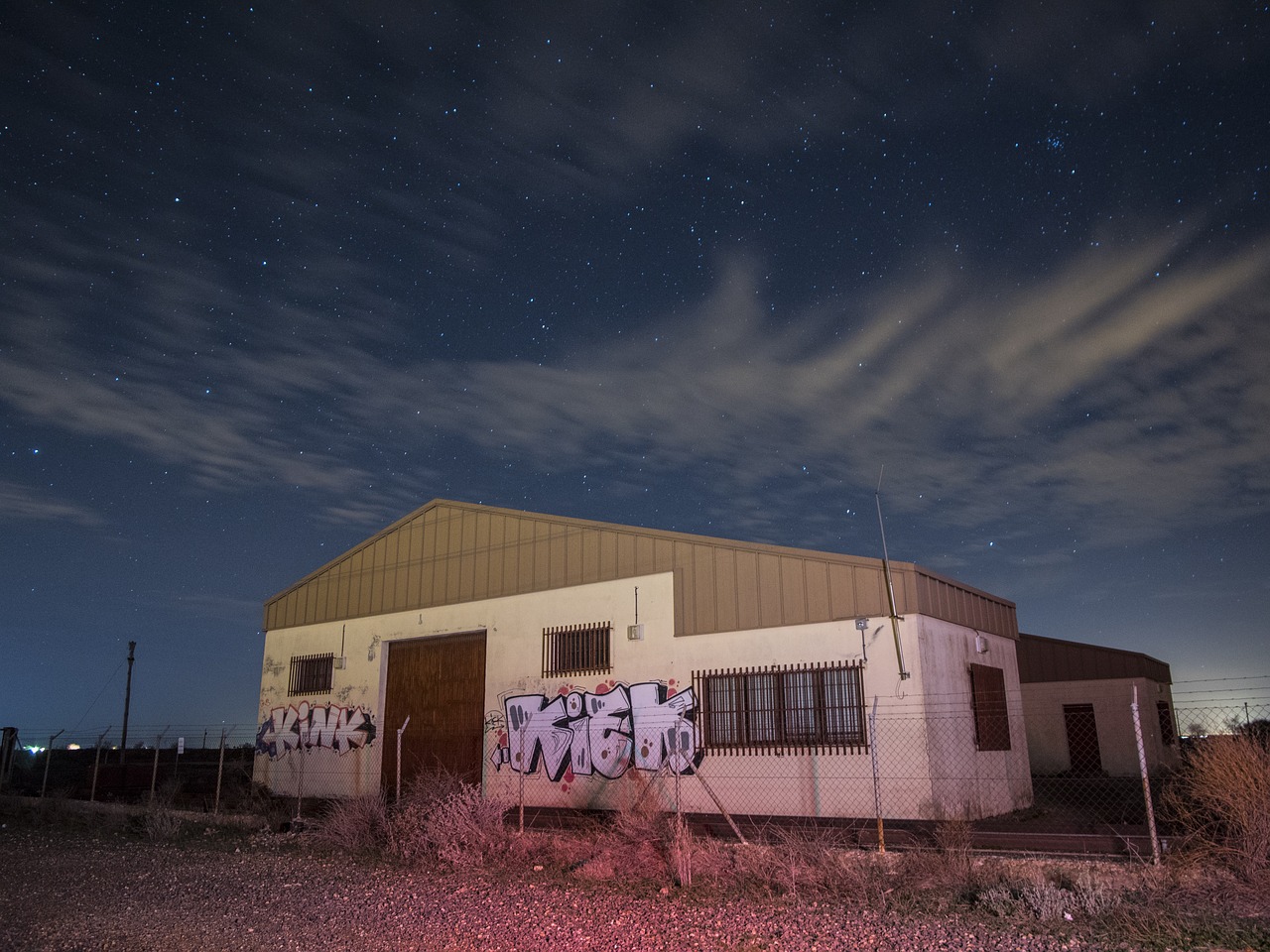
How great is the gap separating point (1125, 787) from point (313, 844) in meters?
17.4

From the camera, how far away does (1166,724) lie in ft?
94.3

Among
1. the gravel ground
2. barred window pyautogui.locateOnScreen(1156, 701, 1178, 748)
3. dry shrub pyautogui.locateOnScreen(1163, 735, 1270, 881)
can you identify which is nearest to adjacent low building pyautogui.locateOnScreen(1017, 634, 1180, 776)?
barred window pyautogui.locateOnScreen(1156, 701, 1178, 748)

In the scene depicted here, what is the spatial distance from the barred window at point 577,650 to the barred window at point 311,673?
22.4ft

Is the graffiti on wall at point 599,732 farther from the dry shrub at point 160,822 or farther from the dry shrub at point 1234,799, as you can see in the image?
the dry shrub at point 1234,799

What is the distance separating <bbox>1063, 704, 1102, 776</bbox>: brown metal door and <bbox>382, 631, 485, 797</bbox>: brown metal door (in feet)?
54.7

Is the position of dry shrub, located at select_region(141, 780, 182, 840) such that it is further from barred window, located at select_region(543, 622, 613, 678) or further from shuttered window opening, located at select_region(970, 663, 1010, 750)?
shuttered window opening, located at select_region(970, 663, 1010, 750)

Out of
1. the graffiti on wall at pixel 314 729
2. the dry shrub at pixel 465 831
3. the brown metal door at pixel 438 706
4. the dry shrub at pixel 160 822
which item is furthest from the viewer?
the graffiti on wall at pixel 314 729

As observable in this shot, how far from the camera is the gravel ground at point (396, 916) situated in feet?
24.8

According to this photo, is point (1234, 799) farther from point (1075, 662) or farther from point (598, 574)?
point (1075, 662)

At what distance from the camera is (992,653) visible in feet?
56.5

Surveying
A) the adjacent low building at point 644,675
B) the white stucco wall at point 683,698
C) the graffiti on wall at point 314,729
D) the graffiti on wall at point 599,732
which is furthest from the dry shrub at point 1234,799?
the graffiti on wall at point 314,729

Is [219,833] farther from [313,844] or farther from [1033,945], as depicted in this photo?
[1033,945]

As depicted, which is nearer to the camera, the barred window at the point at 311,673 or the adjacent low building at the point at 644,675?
the adjacent low building at the point at 644,675

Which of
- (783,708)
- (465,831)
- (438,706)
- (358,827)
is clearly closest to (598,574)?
(783,708)
